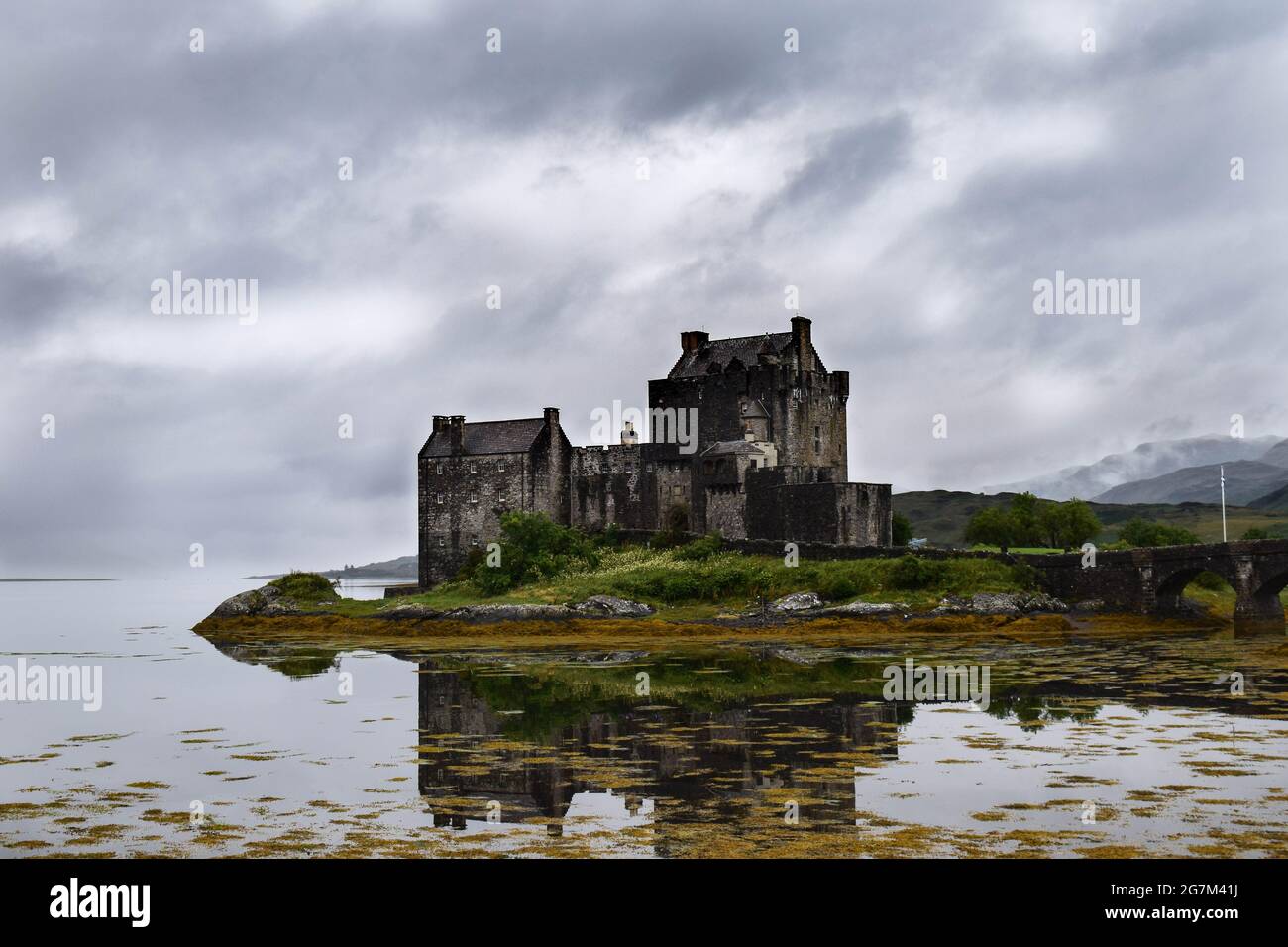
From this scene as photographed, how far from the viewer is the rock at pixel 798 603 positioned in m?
49.3

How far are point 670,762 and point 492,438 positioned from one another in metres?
50.5

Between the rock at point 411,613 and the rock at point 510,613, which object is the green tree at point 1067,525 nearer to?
the rock at point 510,613

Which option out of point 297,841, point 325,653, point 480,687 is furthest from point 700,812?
point 325,653

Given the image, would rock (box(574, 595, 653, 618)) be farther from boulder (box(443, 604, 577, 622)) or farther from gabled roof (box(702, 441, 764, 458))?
gabled roof (box(702, 441, 764, 458))

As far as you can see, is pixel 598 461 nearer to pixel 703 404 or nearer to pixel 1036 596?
pixel 703 404

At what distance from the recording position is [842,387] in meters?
66.8

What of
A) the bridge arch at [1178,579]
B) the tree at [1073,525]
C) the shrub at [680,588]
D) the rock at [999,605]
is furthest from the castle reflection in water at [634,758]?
the tree at [1073,525]

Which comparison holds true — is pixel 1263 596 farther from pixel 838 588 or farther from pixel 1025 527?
pixel 1025 527

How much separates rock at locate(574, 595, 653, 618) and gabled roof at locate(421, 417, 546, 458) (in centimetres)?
1535

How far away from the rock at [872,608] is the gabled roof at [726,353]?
18461mm

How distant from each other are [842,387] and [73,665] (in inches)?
1598

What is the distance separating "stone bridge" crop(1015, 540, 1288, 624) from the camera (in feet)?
149

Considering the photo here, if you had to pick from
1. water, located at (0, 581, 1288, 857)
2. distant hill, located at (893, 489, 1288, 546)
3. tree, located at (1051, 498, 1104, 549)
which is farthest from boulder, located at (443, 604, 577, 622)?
distant hill, located at (893, 489, 1288, 546)

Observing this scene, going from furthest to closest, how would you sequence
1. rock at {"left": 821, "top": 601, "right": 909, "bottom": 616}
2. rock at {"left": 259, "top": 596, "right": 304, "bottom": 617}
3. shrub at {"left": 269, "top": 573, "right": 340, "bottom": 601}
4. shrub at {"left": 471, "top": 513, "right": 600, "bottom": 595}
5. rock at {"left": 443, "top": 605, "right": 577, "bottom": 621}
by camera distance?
1. shrub at {"left": 269, "top": 573, "right": 340, "bottom": 601}
2. rock at {"left": 259, "top": 596, "right": 304, "bottom": 617}
3. shrub at {"left": 471, "top": 513, "right": 600, "bottom": 595}
4. rock at {"left": 443, "top": 605, "right": 577, "bottom": 621}
5. rock at {"left": 821, "top": 601, "right": 909, "bottom": 616}
